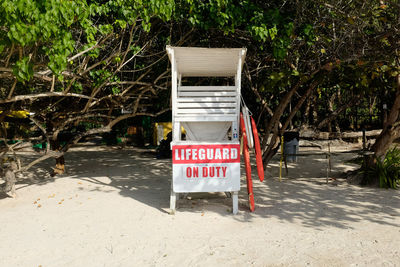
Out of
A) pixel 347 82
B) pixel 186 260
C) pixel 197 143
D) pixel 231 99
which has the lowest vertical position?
pixel 186 260

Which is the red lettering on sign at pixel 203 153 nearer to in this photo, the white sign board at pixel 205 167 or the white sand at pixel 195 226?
the white sign board at pixel 205 167

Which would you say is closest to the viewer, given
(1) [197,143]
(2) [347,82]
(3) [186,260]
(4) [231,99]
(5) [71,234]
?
(3) [186,260]

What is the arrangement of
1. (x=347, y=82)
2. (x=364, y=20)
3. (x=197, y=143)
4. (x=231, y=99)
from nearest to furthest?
(x=197, y=143) → (x=231, y=99) → (x=364, y=20) → (x=347, y=82)

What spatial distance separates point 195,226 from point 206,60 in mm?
3083

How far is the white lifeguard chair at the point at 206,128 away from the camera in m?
6.23

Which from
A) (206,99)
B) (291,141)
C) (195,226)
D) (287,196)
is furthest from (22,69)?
(291,141)

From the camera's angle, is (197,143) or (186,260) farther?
(197,143)

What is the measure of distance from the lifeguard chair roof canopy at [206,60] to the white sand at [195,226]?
2.69m

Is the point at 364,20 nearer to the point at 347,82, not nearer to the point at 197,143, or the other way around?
the point at 347,82

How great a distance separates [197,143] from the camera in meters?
6.22

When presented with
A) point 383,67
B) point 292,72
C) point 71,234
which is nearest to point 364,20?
point 383,67

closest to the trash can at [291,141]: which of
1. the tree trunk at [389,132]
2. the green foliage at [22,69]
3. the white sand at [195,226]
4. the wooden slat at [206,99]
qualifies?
the white sand at [195,226]

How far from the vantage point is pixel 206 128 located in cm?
685

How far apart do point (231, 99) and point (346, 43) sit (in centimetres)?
331
